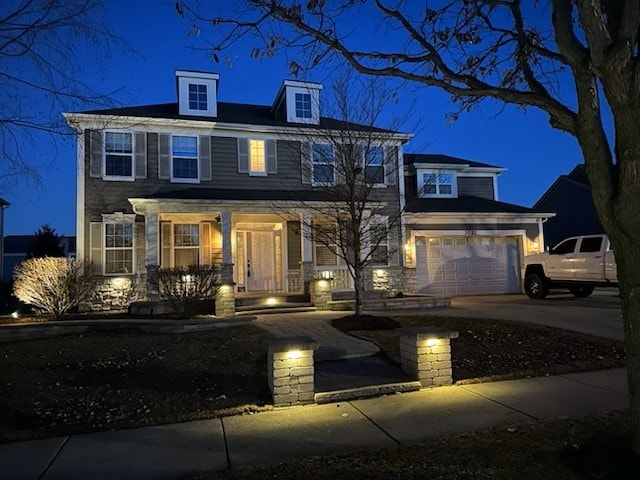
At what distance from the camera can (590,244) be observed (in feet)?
44.5

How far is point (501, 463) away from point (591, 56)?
335 centimetres

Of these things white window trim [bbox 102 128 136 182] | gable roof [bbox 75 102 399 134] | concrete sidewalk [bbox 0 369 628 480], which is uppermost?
gable roof [bbox 75 102 399 134]

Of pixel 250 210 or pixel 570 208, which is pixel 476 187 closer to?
pixel 570 208

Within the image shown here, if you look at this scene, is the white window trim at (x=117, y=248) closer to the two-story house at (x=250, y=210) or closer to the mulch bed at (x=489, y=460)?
the two-story house at (x=250, y=210)

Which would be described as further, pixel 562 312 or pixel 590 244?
pixel 590 244

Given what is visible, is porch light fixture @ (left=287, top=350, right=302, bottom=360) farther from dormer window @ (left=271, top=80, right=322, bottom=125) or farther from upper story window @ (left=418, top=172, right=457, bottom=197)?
upper story window @ (left=418, top=172, right=457, bottom=197)

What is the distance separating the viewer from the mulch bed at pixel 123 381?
4.94 m

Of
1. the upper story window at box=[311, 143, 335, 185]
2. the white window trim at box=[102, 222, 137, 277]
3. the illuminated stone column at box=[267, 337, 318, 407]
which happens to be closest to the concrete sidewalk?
the illuminated stone column at box=[267, 337, 318, 407]

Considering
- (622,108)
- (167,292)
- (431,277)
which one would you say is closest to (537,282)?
(431,277)

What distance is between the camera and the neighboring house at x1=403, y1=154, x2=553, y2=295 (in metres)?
16.8

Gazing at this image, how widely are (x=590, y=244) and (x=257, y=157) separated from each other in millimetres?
10846

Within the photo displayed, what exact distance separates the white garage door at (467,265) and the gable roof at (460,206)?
109cm

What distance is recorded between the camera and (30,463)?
3811 mm

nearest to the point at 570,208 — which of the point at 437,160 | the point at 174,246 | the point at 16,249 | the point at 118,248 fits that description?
the point at 437,160
